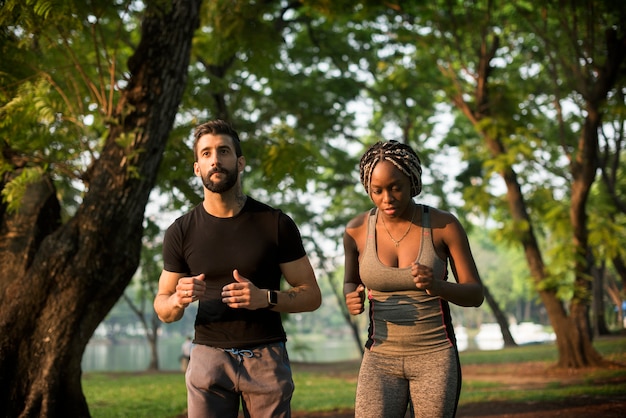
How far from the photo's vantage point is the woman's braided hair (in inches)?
145

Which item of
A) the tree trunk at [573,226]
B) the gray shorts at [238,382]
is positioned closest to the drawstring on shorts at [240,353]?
the gray shorts at [238,382]

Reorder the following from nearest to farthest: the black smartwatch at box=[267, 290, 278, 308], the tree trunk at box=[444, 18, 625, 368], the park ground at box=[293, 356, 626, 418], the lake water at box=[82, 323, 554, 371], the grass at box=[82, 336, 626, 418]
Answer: the black smartwatch at box=[267, 290, 278, 308] → the park ground at box=[293, 356, 626, 418] → the grass at box=[82, 336, 626, 418] → the tree trunk at box=[444, 18, 625, 368] → the lake water at box=[82, 323, 554, 371]

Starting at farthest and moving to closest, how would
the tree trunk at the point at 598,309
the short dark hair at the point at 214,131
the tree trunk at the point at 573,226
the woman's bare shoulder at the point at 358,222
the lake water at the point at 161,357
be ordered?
the lake water at the point at 161,357
the tree trunk at the point at 598,309
the tree trunk at the point at 573,226
the woman's bare shoulder at the point at 358,222
the short dark hair at the point at 214,131

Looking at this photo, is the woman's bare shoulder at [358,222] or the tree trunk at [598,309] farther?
the tree trunk at [598,309]

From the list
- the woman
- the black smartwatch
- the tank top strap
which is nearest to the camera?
the black smartwatch

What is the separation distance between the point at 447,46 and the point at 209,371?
523 inches

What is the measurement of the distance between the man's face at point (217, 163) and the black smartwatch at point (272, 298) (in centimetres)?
58

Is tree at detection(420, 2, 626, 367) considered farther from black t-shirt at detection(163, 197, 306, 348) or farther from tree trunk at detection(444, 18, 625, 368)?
black t-shirt at detection(163, 197, 306, 348)

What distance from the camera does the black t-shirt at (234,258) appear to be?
3641 millimetres

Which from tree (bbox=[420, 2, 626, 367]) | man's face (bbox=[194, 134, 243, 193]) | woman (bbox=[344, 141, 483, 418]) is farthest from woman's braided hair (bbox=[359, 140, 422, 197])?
tree (bbox=[420, 2, 626, 367])

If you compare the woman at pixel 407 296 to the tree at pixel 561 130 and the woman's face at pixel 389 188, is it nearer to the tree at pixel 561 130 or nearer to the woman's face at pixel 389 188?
the woman's face at pixel 389 188

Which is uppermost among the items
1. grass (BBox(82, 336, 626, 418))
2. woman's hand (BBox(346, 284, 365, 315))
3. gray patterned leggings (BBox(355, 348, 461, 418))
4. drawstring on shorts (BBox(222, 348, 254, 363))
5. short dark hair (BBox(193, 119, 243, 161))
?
short dark hair (BBox(193, 119, 243, 161))

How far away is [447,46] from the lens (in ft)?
51.5

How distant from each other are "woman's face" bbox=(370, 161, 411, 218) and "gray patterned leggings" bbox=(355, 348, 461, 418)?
75 cm
